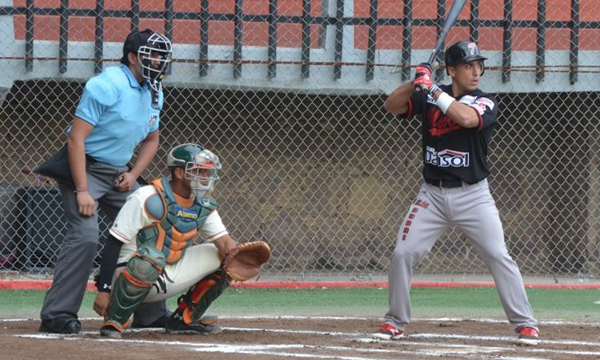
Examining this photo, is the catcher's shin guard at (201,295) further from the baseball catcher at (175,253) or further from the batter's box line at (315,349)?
the batter's box line at (315,349)

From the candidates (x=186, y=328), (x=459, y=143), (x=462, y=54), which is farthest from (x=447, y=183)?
(x=186, y=328)

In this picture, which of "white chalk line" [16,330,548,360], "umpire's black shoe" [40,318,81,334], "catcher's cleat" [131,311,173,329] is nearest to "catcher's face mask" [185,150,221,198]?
"white chalk line" [16,330,548,360]

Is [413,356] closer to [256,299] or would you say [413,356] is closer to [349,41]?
[256,299]

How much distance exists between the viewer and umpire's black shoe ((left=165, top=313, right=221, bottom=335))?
7090mm

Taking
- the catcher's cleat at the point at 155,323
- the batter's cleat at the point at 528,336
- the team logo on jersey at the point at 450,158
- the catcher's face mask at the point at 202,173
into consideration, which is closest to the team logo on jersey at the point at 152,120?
the catcher's face mask at the point at 202,173

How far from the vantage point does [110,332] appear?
6.73 metres

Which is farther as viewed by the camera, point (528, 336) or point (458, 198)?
point (458, 198)

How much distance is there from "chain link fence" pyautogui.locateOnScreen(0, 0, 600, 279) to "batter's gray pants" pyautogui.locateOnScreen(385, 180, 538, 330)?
459 centimetres

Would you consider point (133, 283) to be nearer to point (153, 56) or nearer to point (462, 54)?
point (153, 56)

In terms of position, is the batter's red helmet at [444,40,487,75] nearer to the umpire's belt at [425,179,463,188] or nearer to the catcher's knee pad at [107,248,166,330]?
the umpire's belt at [425,179,463,188]

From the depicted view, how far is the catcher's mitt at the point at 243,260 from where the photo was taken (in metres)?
6.86

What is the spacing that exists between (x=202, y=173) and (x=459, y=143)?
147 cm

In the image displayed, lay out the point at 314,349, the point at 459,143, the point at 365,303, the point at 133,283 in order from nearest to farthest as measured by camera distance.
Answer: the point at 314,349 < the point at 133,283 < the point at 459,143 < the point at 365,303

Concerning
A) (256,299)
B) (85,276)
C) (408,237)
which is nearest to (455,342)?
(408,237)
